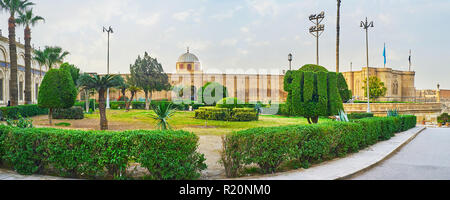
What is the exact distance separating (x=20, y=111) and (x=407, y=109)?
3391 cm

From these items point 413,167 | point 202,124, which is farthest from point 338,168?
point 202,124

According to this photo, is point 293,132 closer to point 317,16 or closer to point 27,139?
point 27,139

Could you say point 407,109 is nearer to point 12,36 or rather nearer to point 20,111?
point 20,111

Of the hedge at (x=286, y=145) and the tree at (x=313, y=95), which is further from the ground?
the tree at (x=313, y=95)

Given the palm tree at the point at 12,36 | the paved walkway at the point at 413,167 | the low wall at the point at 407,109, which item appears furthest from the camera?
the low wall at the point at 407,109

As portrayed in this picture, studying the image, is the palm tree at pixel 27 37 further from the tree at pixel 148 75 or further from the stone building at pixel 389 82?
the stone building at pixel 389 82

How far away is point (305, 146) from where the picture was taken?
5.93 metres

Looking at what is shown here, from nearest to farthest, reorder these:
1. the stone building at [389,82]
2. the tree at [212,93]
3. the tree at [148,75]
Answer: the tree at [212,93]
the tree at [148,75]
the stone building at [389,82]

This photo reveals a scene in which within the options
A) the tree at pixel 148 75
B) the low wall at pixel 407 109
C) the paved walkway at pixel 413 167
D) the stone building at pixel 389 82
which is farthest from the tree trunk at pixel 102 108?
the stone building at pixel 389 82

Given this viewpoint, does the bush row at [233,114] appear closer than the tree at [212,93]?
Yes

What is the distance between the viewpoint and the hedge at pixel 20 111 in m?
16.5

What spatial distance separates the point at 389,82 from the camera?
47.9m

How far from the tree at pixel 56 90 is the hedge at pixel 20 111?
2.11 meters

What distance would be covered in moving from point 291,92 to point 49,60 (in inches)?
1403
